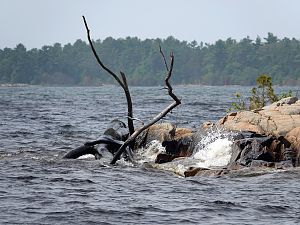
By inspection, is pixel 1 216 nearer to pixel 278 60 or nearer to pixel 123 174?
pixel 123 174

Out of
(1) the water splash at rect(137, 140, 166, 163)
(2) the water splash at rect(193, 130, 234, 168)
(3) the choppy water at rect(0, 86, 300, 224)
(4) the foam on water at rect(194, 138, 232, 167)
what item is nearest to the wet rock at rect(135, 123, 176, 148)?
(1) the water splash at rect(137, 140, 166, 163)

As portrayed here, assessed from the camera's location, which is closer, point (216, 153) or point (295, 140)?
point (295, 140)

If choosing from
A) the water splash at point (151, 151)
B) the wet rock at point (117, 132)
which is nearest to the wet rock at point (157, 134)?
the water splash at point (151, 151)

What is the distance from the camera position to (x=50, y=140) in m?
26.4

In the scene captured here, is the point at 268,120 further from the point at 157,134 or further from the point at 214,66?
Answer: the point at 214,66

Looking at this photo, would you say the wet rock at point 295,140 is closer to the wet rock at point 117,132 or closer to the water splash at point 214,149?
the water splash at point 214,149

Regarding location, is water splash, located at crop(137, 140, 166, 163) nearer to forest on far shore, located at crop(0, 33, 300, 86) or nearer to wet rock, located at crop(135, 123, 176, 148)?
wet rock, located at crop(135, 123, 176, 148)

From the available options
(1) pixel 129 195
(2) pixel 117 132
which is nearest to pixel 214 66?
(2) pixel 117 132

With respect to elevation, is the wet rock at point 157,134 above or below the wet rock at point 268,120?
below

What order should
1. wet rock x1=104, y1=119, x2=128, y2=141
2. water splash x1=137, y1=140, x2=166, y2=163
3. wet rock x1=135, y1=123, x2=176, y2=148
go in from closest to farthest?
water splash x1=137, y1=140, x2=166, y2=163 → wet rock x1=135, y1=123, x2=176, y2=148 → wet rock x1=104, y1=119, x2=128, y2=141

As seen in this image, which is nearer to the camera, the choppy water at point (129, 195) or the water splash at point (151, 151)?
the choppy water at point (129, 195)

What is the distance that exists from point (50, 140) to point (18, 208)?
14.3 meters

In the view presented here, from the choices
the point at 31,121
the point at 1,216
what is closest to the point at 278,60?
the point at 31,121

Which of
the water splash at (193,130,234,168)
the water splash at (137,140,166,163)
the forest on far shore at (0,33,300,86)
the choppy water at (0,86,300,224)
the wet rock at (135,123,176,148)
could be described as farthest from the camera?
the forest on far shore at (0,33,300,86)
